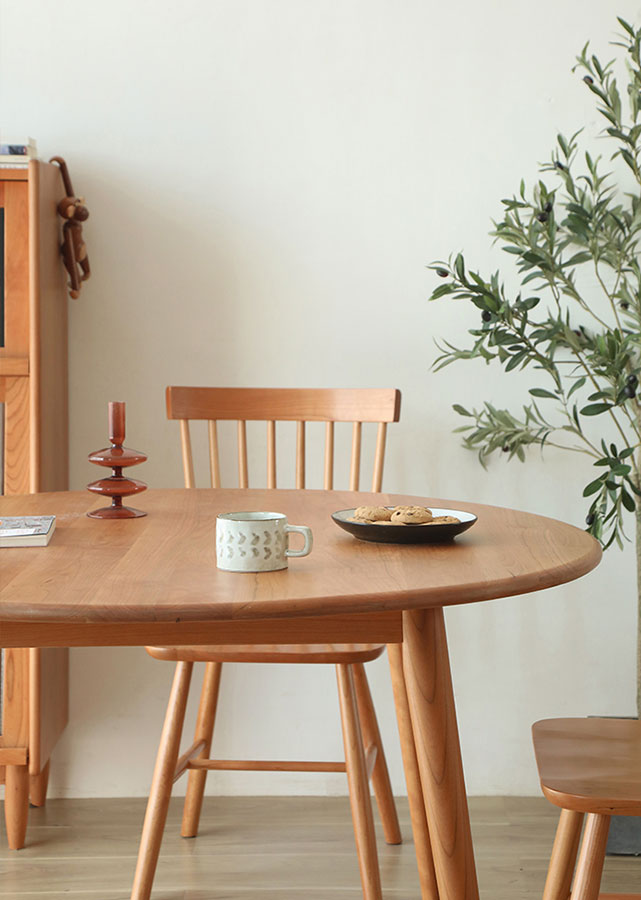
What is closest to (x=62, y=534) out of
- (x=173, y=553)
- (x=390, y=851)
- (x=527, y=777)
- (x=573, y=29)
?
(x=173, y=553)

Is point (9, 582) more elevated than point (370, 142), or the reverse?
point (370, 142)

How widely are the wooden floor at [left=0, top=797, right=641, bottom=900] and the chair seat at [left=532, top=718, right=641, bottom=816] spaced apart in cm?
66

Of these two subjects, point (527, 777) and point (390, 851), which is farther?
point (527, 777)

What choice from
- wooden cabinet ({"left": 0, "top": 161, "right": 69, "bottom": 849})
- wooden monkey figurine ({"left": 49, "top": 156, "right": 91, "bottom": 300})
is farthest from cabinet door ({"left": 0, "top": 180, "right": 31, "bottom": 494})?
wooden monkey figurine ({"left": 49, "top": 156, "right": 91, "bottom": 300})

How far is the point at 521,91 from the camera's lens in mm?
2352

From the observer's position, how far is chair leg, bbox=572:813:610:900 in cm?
120

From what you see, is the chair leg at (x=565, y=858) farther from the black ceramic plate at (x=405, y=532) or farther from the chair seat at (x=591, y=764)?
the black ceramic plate at (x=405, y=532)

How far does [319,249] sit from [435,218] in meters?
0.30

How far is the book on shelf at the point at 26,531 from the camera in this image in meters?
1.18

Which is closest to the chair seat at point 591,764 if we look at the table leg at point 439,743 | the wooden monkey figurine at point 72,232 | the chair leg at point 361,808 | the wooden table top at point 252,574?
the table leg at point 439,743

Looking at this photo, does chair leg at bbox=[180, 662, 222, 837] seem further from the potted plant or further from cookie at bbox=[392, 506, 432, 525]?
cookie at bbox=[392, 506, 432, 525]

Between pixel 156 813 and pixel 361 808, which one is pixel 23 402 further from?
pixel 361 808

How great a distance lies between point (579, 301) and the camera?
2.17 metres

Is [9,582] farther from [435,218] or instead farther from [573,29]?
[573,29]
